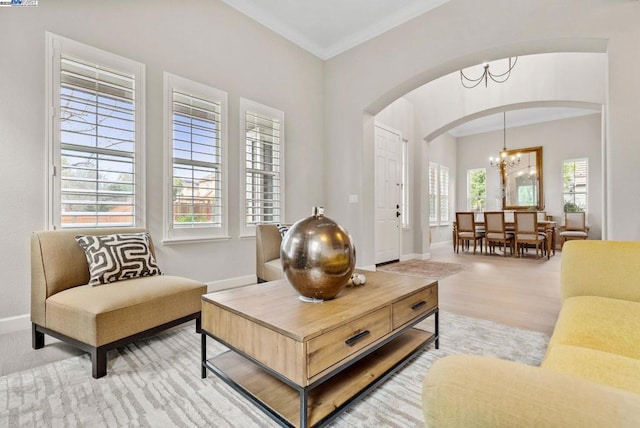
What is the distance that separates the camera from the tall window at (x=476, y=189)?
8.77 m

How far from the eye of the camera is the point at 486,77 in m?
5.32

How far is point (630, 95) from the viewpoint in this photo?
2502 mm

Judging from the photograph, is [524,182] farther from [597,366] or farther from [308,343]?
[308,343]

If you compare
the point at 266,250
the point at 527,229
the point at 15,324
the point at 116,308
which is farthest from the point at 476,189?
the point at 15,324

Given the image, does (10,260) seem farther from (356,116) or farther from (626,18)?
(626,18)

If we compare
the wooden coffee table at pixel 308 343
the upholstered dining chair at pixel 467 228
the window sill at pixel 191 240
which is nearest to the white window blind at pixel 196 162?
the window sill at pixel 191 240

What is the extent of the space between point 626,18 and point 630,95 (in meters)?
0.66

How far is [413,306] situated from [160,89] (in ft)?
10.1

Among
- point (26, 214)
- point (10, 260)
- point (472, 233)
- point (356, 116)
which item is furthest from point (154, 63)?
point (472, 233)

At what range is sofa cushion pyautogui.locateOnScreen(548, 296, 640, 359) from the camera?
112cm

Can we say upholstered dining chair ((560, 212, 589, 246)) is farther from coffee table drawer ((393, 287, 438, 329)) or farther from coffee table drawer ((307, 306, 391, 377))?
coffee table drawer ((307, 306, 391, 377))

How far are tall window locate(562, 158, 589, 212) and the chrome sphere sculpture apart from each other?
831cm

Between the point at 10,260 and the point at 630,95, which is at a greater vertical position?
the point at 630,95

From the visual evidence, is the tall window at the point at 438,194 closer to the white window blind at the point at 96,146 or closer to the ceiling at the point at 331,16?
the ceiling at the point at 331,16
